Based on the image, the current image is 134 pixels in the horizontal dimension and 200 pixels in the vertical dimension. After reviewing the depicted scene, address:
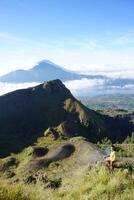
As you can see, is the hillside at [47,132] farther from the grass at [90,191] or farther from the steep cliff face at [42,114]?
the grass at [90,191]

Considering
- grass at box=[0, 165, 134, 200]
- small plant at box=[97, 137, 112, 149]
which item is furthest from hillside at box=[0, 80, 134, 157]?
grass at box=[0, 165, 134, 200]

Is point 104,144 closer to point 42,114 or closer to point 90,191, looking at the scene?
point 42,114

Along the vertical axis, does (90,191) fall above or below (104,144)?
above

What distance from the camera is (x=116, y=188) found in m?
15.2

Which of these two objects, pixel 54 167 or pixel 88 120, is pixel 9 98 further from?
pixel 54 167

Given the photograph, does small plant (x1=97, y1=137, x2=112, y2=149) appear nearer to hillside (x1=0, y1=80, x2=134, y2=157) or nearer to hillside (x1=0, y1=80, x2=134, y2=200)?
hillside (x1=0, y1=80, x2=134, y2=200)

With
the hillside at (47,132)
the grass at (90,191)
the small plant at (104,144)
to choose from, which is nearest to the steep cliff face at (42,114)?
the hillside at (47,132)

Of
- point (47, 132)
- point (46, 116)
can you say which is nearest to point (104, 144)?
point (47, 132)

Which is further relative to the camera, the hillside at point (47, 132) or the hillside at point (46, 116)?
the hillside at point (46, 116)

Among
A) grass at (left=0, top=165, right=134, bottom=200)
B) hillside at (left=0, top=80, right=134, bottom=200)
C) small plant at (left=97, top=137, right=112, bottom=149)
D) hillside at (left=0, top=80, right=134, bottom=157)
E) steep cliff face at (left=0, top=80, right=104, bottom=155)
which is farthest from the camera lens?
steep cliff face at (left=0, top=80, right=104, bottom=155)

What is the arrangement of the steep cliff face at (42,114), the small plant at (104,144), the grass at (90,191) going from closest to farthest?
the grass at (90,191) < the small plant at (104,144) < the steep cliff face at (42,114)

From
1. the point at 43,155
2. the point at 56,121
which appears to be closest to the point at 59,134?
the point at 56,121

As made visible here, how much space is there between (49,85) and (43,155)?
9087cm

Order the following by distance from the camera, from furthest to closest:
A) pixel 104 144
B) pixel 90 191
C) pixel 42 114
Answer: pixel 42 114
pixel 104 144
pixel 90 191
